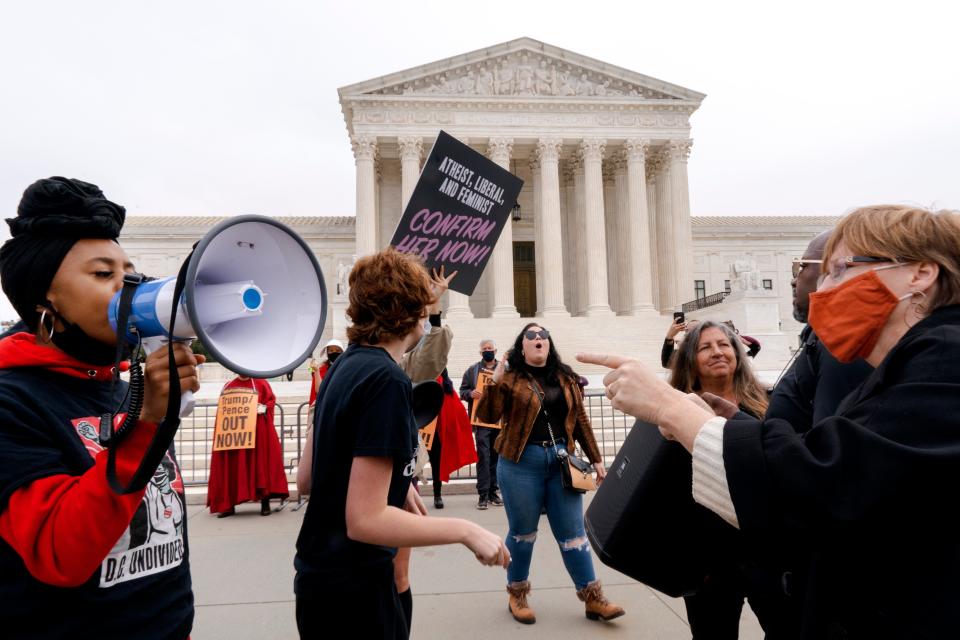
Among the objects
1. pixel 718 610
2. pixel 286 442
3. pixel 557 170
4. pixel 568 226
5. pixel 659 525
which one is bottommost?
pixel 286 442

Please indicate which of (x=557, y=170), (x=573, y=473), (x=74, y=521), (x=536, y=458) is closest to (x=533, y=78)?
(x=557, y=170)

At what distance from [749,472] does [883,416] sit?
304 millimetres

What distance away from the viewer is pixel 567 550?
396cm

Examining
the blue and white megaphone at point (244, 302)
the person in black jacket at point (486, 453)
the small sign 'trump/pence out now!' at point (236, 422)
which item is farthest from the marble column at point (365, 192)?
the blue and white megaphone at point (244, 302)

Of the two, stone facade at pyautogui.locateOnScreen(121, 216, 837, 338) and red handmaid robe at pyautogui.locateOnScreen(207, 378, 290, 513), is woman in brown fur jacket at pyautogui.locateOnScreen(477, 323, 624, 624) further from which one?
stone facade at pyautogui.locateOnScreen(121, 216, 837, 338)

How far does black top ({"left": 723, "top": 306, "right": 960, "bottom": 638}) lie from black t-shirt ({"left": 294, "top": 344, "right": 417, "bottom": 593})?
99cm

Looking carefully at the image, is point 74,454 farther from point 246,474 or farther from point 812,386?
point 246,474

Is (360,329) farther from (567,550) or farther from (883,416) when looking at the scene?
(567,550)

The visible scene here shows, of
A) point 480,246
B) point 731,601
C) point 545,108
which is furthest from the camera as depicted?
point 545,108

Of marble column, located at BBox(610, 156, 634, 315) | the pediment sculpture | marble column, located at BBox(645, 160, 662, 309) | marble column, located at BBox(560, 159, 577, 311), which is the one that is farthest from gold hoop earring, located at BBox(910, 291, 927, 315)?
marble column, located at BBox(560, 159, 577, 311)

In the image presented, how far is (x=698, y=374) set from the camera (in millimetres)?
3572

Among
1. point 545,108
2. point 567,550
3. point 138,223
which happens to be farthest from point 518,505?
point 138,223

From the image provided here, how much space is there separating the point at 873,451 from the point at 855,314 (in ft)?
1.67

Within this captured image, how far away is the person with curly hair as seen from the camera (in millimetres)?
1785
